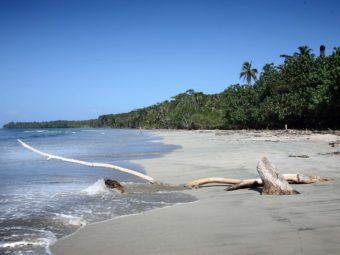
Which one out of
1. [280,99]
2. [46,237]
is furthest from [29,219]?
[280,99]

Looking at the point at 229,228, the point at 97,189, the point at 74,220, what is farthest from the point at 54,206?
the point at 229,228

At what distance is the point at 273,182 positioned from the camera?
7.43 meters

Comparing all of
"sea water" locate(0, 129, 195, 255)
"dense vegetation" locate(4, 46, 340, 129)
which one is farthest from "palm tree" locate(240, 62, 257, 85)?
"sea water" locate(0, 129, 195, 255)

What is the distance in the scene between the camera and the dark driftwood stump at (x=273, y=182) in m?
7.33

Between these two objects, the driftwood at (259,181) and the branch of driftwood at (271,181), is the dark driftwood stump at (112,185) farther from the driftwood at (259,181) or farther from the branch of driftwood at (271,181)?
the branch of driftwood at (271,181)

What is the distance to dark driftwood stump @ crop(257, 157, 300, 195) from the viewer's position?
7.33 m

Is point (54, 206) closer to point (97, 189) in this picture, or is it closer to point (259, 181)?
point (97, 189)

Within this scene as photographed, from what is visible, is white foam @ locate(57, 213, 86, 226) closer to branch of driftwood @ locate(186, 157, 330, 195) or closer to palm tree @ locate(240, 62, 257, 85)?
branch of driftwood @ locate(186, 157, 330, 195)

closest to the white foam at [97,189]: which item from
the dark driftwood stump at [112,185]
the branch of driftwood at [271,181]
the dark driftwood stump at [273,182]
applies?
the dark driftwood stump at [112,185]

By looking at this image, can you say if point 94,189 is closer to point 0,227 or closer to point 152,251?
point 0,227

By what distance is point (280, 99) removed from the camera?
5162 centimetres

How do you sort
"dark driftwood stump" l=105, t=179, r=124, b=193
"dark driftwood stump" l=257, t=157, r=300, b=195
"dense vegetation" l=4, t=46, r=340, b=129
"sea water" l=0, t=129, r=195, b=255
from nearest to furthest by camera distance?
"sea water" l=0, t=129, r=195, b=255 → "dark driftwood stump" l=257, t=157, r=300, b=195 → "dark driftwood stump" l=105, t=179, r=124, b=193 → "dense vegetation" l=4, t=46, r=340, b=129

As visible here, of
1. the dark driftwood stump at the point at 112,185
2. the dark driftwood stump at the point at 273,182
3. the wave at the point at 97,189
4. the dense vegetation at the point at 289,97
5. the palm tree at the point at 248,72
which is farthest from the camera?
the palm tree at the point at 248,72

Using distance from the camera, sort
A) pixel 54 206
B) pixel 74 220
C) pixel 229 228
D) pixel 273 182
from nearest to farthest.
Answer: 1. pixel 229 228
2. pixel 74 220
3. pixel 273 182
4. pixel 54 206
